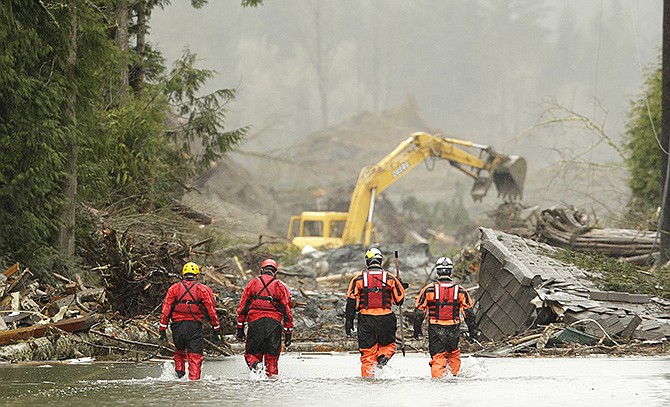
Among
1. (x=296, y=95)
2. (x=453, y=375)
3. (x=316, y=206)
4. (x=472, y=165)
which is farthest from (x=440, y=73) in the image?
(x=453, y=375)

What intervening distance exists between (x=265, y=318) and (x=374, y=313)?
4.95 feet

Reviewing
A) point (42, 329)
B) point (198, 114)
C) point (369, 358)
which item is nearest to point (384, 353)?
point (369, 358)

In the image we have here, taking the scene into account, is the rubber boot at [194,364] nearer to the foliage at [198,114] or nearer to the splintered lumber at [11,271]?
the splintered lumber at [11,271]

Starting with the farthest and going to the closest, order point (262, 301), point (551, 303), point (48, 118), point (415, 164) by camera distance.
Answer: point (415, 164), point (48, 118), point (551, 303), point (262, 301)

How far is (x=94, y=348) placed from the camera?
696 inches

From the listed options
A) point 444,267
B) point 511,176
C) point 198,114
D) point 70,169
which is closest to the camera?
point 444,267

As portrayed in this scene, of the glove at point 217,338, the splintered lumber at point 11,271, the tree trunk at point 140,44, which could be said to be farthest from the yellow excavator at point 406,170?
the splintered lumber at point 11,271

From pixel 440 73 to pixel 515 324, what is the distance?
342 ft

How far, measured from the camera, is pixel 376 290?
1527 cm

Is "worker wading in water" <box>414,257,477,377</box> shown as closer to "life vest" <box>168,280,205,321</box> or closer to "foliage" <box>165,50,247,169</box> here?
"life vest" <box>168,280,205,321</box>

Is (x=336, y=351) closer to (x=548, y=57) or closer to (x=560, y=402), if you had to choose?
(x=560, y=402)

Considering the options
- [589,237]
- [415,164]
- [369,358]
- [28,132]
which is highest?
[415,164]

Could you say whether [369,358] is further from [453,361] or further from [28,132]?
[28,132]

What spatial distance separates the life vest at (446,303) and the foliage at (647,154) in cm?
2304
